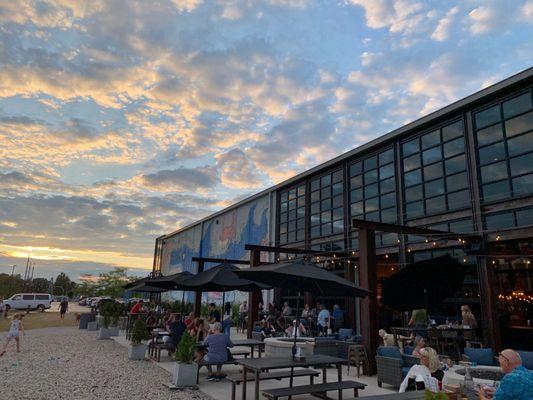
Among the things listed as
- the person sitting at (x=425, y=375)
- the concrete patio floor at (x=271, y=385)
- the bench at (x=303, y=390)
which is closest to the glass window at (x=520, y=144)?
the concrete patio floor at (x=271, y=385)

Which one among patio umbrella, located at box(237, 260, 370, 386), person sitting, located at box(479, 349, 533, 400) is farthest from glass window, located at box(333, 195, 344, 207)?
person sitting, located at box(479, 349, 533, 400)

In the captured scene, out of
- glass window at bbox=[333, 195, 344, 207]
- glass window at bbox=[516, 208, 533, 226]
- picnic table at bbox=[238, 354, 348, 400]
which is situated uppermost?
glass window at bbox=[333, 195, 344, 207]

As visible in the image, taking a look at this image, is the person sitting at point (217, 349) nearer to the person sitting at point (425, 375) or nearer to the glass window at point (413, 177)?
the person sitting at point (425, 375)

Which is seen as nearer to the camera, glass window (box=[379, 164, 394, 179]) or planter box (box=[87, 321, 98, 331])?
glass window (box=[379, 164, 394, 179])

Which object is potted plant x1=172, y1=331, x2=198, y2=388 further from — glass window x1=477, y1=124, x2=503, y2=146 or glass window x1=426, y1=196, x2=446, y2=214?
glass window x1=477, y1=124, x2=503, y2=146

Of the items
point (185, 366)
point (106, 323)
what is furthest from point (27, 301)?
point (185, 366)

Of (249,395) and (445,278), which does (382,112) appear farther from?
(249,395)

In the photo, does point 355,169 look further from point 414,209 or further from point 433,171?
point 433,171

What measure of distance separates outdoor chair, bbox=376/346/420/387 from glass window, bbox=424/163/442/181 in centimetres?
864

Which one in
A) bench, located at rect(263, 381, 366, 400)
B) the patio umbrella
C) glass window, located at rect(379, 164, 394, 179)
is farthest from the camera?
glass window, located at rect(379, 164, 394, 179)

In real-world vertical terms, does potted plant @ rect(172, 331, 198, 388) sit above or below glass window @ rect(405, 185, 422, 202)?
below

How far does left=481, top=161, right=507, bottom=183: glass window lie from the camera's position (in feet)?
41.5

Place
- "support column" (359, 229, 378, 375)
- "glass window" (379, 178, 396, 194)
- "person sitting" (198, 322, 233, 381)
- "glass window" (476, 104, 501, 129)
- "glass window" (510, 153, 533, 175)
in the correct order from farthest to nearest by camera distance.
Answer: "glass window" (379, 178, 396, 194)
"glass window" (476, 104, 501, 129)
"glass window" (510, 153, 533, 175)
"support column" (359, 229, 378, 375)
"person sitting" (198, 322, 233, 381)

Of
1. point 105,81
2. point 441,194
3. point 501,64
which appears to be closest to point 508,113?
point 501,64
